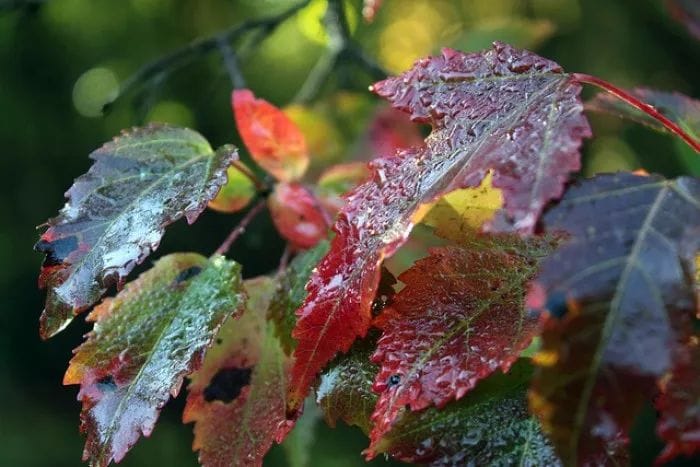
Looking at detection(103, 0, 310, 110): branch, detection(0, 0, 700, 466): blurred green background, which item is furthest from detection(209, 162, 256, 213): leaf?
detection(0, 0, 700, 466): blurred green background

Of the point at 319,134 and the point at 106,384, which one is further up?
the point at 106,384

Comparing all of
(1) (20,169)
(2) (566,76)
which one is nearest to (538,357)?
(2) (566,76)

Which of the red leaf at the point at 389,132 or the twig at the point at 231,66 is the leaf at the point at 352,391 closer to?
the twig at the point at 231,66

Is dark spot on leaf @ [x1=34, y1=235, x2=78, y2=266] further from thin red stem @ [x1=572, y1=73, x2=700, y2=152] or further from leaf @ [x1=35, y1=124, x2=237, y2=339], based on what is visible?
thin red stem @ [x1=572, y1=73, x2=700, y2=152]

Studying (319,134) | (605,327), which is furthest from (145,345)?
(319,134)

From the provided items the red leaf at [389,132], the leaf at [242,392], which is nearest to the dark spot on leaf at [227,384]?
the leaf at [242,392]

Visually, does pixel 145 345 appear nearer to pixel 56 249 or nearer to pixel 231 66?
pixel 56 249
